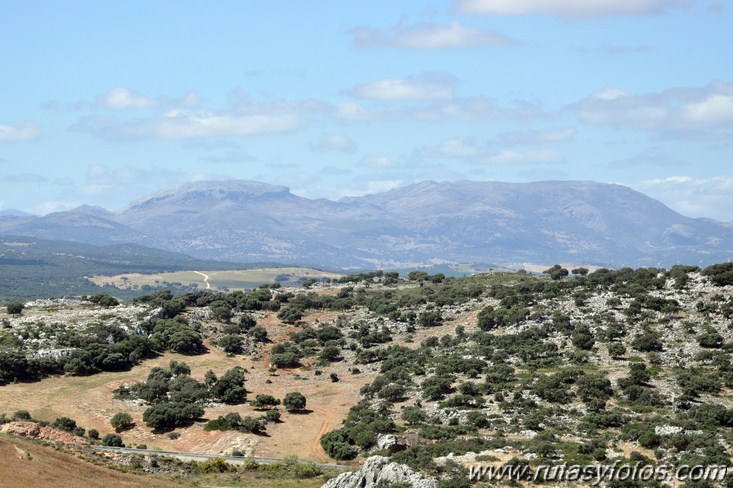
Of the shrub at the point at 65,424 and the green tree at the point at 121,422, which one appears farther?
the green tree at the point at 121,422

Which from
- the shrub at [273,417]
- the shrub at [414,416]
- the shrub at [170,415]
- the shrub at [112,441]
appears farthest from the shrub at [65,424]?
the shrub at [414,416]

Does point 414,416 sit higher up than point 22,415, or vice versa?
point 414,416

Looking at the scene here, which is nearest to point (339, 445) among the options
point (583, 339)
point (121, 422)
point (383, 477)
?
point (383, 477)

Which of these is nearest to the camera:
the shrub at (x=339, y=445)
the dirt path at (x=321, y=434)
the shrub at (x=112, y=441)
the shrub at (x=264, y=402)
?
the shrub at (x=339, y=445)

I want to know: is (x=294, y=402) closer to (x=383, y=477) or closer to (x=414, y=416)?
(x=414, y=416)

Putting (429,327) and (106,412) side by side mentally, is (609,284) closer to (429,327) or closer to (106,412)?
(429,327)

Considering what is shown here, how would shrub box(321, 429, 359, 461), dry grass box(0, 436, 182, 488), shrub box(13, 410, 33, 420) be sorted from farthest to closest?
shrub box(13, 410, 33, 420) → shrub box(321, 429, 359, 461) → dry grass box(0, 436, 182, 488)

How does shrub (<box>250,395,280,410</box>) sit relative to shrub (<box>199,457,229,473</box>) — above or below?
above

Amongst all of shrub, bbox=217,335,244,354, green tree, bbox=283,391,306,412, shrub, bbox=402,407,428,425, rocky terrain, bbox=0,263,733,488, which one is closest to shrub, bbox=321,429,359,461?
rocky terrain, bbox=0,263,733,488

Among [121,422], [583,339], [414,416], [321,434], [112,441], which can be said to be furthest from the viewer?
[583,339]

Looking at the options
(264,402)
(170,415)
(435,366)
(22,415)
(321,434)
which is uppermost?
(435,366)

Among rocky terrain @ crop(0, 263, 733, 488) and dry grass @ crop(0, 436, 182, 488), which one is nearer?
dry grass @ crop(0, 436, 182, 488)

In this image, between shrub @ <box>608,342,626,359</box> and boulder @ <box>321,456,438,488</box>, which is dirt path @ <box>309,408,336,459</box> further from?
shrub @ <box>608,342,626,359</box>

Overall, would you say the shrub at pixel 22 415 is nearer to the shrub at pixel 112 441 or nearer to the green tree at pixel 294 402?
the shrub at pixel 112 441
